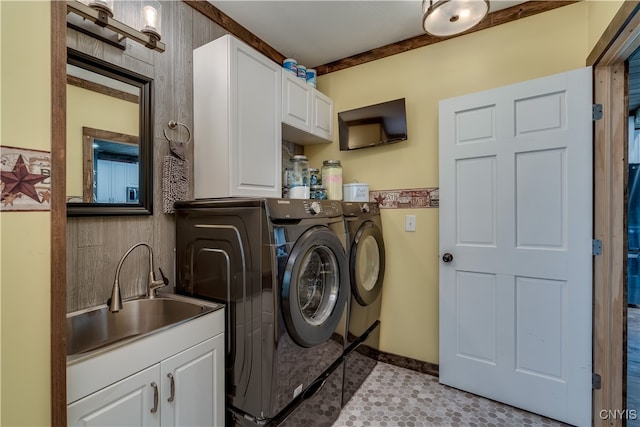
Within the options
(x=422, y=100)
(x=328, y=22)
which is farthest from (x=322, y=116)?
A: (x=422, y=100)

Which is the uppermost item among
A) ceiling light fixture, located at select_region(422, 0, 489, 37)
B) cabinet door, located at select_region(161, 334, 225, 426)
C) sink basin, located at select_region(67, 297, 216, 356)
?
ceiling light fixture, located at select_region(422, 0, 489, 37)

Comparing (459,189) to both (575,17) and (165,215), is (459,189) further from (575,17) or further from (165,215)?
(165,215)

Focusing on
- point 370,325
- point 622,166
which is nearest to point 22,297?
point 370,325

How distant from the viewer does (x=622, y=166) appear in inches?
60.7

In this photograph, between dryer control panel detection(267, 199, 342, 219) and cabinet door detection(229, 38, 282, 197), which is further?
cabinet door detection(229, 38, 282, 197)

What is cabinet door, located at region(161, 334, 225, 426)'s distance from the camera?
1.16m

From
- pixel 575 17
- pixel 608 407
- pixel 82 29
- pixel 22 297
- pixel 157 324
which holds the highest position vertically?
pixel 575 17

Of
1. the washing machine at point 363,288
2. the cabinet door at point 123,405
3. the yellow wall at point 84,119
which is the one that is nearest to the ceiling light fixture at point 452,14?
the washing machine at point 363,288

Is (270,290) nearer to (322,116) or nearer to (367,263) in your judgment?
(367,263)

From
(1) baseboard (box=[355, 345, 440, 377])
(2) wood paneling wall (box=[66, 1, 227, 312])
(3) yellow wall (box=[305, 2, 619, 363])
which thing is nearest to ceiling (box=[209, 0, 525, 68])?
(3) yellow wall (box=[305, 2, 619, 363])

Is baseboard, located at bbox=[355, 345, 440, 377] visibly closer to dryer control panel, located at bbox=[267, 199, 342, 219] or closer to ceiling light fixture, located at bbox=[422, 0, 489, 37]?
dryer control panel, located at bbox=[267, 199, 342, 219]

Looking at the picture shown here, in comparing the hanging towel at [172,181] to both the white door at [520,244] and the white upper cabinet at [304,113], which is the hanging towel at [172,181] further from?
the white door at [520,244]

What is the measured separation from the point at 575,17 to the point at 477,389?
250 cm

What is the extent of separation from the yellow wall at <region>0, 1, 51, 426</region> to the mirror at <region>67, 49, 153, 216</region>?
2.33 ft
